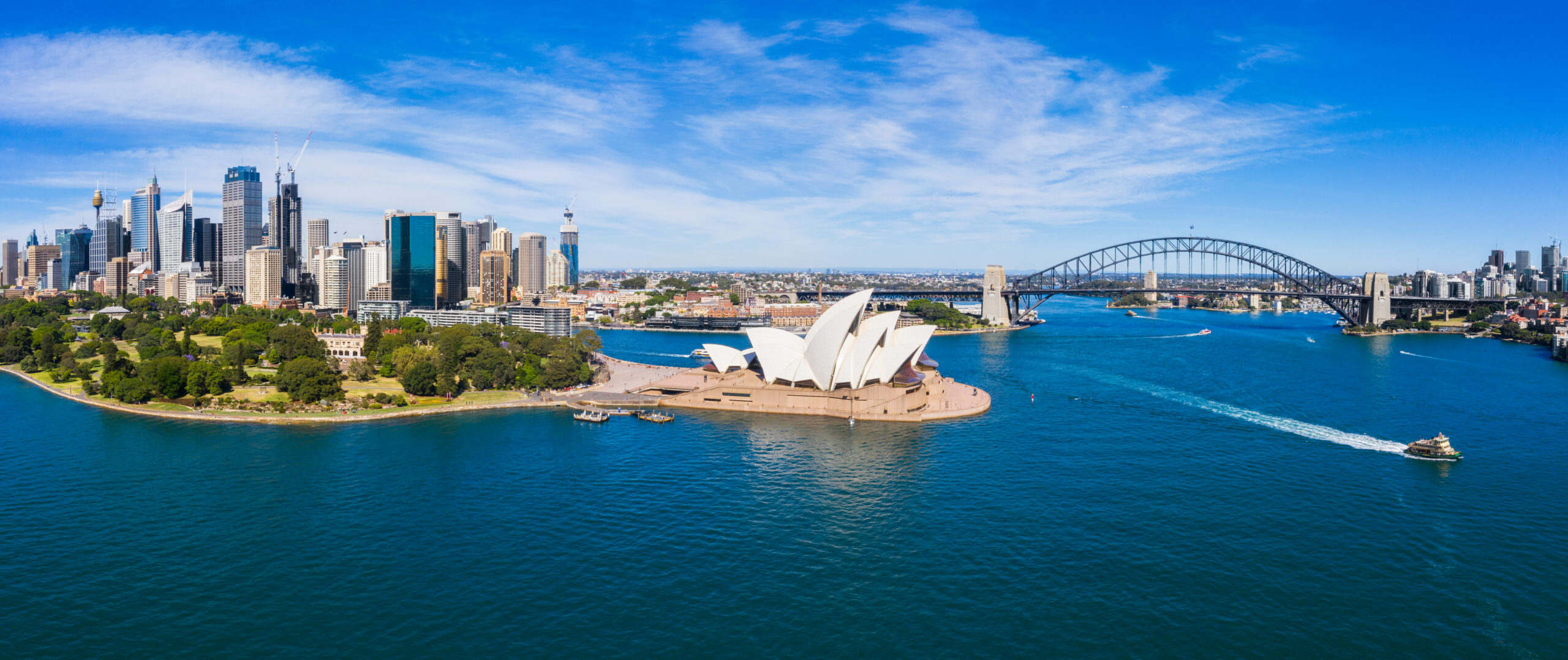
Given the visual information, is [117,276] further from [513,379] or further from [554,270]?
[513,379]

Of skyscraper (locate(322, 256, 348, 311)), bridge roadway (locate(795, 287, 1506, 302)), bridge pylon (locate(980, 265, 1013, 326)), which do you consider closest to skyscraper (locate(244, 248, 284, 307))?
skyscraper (locate(322, 256, 348, 311))

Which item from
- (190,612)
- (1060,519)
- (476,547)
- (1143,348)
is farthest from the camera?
(1143,348)

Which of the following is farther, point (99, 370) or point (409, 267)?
point (409, 267)

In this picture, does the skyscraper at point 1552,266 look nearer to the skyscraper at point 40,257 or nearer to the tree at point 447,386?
the tree at point 447,386

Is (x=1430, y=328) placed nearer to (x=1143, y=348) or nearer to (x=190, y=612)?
(x=1143, y=348)

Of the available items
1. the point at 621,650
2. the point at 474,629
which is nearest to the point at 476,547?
the point at 474,629

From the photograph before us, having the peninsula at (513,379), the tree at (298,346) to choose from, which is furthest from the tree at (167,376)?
the tree at (298,346)
